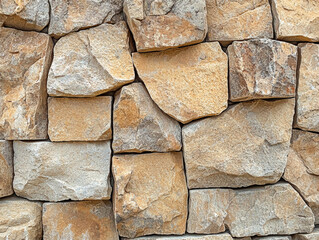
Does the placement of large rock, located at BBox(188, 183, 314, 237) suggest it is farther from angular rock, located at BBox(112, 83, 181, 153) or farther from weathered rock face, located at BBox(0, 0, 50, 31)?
weathered rock face, located at BBox(0, 0, 50, 31)

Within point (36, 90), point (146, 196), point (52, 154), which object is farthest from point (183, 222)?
point (36, 90)

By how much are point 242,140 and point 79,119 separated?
88 centimetres

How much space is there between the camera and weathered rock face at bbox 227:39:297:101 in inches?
60.6

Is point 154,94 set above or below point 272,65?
below

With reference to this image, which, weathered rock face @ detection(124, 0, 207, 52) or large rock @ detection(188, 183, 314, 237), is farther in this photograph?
large rock @ detection(188, 183, 314, 237)

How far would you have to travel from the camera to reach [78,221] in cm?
167

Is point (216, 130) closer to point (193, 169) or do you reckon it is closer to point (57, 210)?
point (193, 169)

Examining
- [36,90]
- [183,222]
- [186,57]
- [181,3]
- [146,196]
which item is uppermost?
[181,3]

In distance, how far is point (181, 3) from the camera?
152 centimetres

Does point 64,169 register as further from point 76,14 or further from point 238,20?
point 238,20

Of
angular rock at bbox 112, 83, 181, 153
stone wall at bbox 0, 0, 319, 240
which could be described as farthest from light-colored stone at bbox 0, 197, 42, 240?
angular rock at bbox 112, 83, 181, 153

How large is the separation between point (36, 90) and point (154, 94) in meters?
0.62

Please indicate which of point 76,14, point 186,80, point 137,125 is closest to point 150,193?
point 137,125

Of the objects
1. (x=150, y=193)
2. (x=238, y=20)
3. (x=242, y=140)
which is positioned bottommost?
(x=150, y=193)
